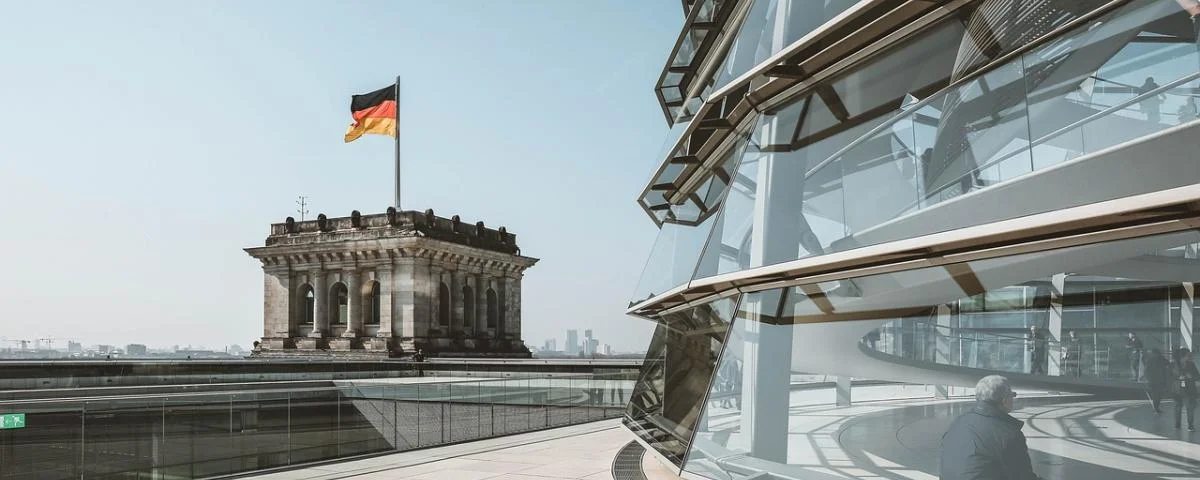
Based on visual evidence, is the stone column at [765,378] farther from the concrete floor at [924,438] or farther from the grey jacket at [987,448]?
the grey jacket at [987,448]

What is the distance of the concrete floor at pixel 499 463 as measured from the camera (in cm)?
1157

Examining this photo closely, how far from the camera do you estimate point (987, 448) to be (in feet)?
14.5

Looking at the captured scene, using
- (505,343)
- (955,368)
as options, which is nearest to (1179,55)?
(955,368)

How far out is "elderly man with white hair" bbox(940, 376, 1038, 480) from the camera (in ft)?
14.2

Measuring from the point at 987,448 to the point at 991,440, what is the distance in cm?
5

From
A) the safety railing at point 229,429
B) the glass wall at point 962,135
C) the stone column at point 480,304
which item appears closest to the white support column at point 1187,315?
the glass wall at point 962,135

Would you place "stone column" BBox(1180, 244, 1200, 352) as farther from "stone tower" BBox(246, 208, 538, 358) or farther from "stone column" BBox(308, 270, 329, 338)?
"stone column" BBox(308, 270, 329, 338)

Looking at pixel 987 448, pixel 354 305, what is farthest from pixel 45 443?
pixel 354 305

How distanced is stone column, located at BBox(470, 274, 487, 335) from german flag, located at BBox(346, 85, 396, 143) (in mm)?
10764

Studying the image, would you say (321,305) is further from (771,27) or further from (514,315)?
(771,27)

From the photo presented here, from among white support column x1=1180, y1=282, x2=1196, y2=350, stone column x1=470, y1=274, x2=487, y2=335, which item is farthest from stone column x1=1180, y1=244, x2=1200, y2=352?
stone column x1=470, y1=274, x2=487, y2=335

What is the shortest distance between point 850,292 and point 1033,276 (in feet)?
4.48

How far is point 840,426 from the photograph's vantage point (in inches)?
214

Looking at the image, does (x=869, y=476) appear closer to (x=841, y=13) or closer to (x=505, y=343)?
(x=841, y=13)
